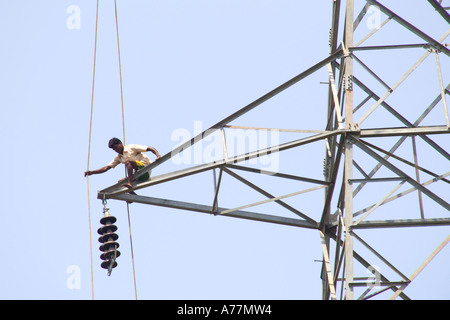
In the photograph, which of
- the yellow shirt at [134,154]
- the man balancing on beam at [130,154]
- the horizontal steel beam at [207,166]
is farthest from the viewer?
the yellow shirt at [134,154]

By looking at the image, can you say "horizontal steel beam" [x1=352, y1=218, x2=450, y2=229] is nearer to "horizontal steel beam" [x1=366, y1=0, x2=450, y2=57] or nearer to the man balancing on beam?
"horizontal steel beam" [x1=366, y1=0, x2=450, y2=57]

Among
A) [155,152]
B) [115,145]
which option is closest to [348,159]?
[155,152]

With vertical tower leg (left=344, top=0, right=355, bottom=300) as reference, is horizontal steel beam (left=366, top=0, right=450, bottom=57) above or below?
above

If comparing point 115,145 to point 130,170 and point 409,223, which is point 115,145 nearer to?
point 130,170

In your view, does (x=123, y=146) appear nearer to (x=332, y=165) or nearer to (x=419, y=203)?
(x=332, y=165)

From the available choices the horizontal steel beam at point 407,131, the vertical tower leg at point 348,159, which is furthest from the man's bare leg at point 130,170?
the horizontal steel beam at point 407,131

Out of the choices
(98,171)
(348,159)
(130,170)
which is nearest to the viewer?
(348,159)

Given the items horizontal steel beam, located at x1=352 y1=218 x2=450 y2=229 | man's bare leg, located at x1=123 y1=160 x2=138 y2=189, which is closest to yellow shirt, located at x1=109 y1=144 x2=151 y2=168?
man's bare leg, located at x1=123 y1=160 x2=138 y2=189

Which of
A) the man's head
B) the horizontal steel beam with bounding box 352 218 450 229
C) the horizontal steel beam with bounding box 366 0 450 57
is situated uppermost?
the horizontal steel beam with bounding box 366 0 450 57

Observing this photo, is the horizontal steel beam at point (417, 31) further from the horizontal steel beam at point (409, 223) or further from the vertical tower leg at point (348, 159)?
the horizontal steel beam at point (409, 223)

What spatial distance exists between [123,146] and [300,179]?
11.0ft

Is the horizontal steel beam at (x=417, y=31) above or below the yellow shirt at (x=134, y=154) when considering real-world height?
above
